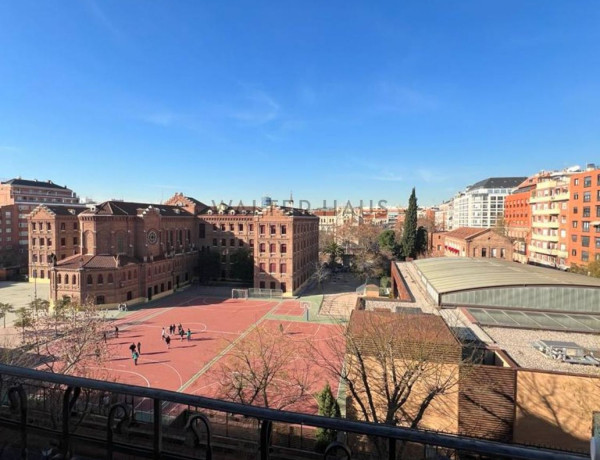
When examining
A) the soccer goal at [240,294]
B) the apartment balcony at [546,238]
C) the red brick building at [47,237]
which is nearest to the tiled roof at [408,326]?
the soccer goal at [240,294]

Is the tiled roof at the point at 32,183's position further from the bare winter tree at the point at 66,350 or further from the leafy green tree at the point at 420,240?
the leafy green tree at the point at 420,240

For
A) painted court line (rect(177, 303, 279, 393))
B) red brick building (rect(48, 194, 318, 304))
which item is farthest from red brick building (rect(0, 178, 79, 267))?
painted court line (rect(177, 303, 279, 393))

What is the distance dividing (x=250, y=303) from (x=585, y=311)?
32710 mm

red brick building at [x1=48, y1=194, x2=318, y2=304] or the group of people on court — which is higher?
red brick building at [x1=48, y1=194, x2=318, y2=304]

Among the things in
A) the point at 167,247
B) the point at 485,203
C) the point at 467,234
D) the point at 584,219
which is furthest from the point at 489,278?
the point at 485,203

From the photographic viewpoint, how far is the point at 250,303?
43.8 metres

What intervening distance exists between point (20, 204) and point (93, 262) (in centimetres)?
4465

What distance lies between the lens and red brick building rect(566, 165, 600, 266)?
41.4m

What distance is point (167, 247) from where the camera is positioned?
167 ft

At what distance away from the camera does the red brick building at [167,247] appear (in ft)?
132

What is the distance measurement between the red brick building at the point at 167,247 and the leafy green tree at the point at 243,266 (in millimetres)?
2247

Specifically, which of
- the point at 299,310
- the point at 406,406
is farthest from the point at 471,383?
the point at 299,310

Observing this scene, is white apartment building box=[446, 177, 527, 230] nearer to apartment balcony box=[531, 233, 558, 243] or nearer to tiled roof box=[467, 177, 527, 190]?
tiled roof box=[467, 177, 527, 190]

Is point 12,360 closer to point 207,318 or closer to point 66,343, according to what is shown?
point 66,343
